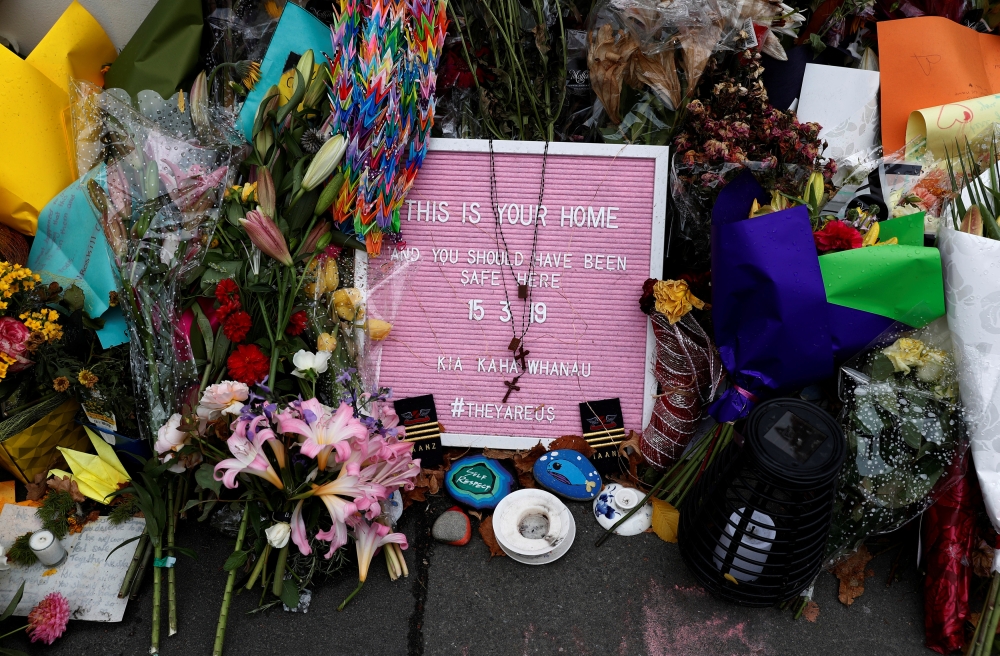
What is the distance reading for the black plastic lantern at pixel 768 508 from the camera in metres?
1.59

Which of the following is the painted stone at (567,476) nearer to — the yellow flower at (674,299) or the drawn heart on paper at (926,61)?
the yellow flower at (674,299)

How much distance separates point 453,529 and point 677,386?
828mm

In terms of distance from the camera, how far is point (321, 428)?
1729mm

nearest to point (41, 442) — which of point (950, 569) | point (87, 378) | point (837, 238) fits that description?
point (87, 378)

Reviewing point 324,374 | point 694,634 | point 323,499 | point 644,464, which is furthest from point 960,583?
point 324,374

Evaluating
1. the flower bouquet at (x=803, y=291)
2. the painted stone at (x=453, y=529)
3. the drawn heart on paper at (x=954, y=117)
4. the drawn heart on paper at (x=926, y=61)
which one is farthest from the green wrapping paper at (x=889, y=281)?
the painted stone at (x=453, y=529)

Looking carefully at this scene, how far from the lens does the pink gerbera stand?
1800 millimetres

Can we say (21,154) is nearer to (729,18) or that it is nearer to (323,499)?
(323,499)

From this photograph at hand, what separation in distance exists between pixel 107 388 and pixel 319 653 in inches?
39.5

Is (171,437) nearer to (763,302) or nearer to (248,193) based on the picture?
(248,193)

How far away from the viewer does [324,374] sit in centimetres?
207

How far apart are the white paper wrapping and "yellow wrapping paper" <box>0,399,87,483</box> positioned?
2611 millimetres

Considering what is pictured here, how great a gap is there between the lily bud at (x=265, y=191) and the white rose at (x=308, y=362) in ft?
1.47

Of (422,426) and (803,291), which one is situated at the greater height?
(803,291)
